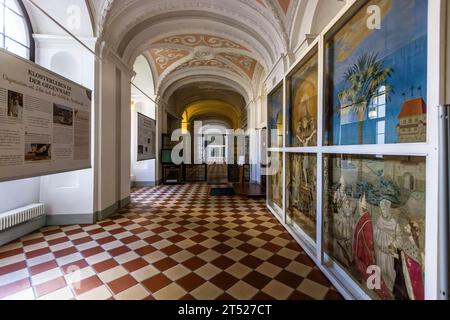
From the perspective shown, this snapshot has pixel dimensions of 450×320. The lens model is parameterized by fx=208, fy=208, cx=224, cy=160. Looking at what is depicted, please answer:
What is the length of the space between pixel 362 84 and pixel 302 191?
6.91ft

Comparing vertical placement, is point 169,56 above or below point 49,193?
above

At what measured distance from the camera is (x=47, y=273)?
2.59m

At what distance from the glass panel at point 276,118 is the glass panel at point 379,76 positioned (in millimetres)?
2126

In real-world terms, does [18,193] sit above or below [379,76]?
below

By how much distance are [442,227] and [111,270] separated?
3233 millimetres

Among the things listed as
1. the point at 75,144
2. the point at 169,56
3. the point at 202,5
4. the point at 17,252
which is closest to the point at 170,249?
the point at 17,252

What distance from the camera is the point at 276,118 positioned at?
5.27 m

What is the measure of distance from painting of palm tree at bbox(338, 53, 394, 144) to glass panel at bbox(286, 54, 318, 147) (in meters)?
0.81

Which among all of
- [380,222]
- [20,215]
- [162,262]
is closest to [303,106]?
[380,222]

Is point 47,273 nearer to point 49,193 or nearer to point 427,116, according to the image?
point 49,193

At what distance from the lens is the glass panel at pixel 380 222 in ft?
5.06

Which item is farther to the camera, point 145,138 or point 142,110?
point 142,110

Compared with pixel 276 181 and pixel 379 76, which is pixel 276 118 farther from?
pixel 379 76

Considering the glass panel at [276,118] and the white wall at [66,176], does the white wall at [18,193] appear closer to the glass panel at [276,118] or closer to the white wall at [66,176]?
the white wall at [66,176]
